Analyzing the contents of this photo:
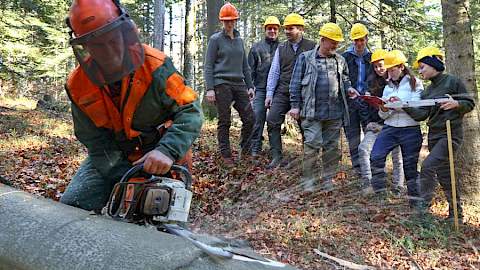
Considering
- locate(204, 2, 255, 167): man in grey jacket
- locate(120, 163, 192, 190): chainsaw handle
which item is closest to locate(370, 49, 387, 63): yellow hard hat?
locate(204, 2, 255, 167): man in grey jacket

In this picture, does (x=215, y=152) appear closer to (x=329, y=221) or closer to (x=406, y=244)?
(x=329, y=221)

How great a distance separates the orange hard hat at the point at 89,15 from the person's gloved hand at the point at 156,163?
2.33ft

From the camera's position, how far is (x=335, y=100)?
18.7 ft

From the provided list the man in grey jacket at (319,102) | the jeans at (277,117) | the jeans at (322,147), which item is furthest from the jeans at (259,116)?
the jeans at (322,147)

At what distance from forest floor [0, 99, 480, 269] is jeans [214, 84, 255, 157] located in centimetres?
38

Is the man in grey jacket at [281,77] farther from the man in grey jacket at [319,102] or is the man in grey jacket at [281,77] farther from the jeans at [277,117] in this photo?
the man in grey jacket at [319,102]

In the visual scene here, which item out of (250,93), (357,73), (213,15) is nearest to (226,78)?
(250,93)

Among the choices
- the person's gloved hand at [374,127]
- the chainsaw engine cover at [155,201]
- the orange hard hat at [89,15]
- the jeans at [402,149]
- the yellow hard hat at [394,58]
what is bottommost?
the jeans at [402,149]

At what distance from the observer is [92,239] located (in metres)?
1.83

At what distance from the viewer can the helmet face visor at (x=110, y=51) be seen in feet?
7.57

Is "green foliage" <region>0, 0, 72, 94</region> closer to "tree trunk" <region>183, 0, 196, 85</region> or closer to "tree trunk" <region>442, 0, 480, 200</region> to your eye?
"tree trunk" <region>183, 0, 196, 85</region>

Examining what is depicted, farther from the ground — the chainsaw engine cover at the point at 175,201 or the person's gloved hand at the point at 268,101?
the person's gloved hand at the point at 268,101

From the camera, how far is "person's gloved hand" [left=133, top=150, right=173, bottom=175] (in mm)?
2348

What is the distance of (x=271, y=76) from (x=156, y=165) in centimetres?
439
